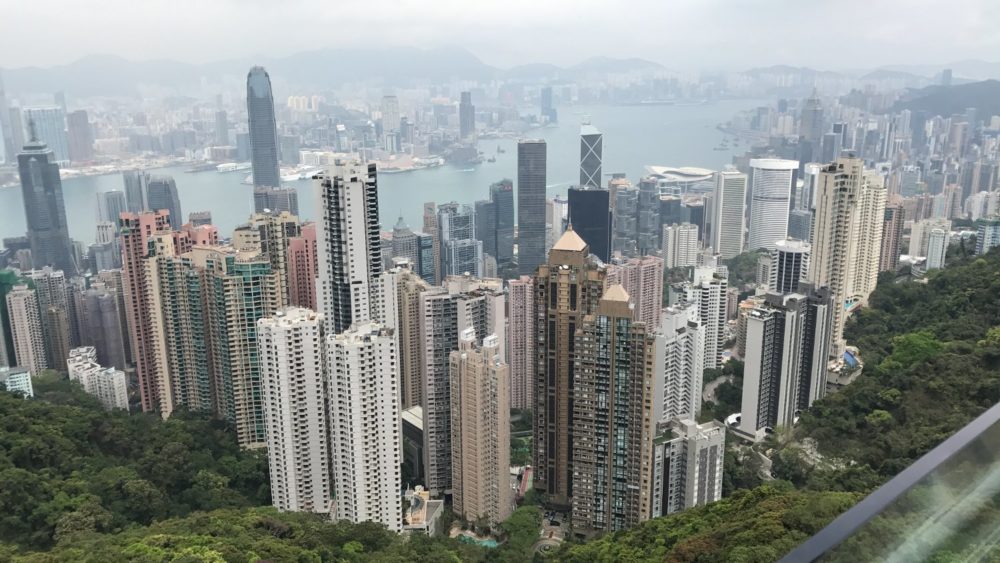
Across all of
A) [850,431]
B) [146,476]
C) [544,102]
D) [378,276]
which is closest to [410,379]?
[378,276]

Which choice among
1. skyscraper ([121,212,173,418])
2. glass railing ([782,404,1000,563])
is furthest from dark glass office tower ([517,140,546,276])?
glass railing ([782,404,1000,563])

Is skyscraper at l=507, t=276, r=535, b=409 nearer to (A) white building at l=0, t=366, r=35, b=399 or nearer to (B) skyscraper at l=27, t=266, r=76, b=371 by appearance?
(A) white building at l=0, t=366, r=35, b=399

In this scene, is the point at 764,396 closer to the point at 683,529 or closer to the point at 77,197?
the point at 683,529

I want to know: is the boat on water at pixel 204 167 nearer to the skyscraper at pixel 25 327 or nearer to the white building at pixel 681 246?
the skyscraper at pixel 25 327

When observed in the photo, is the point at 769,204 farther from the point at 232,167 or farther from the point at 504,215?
the point at 232,167

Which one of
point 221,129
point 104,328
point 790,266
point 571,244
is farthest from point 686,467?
point 221,129

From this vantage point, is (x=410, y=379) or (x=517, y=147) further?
(x=517, y=147)
